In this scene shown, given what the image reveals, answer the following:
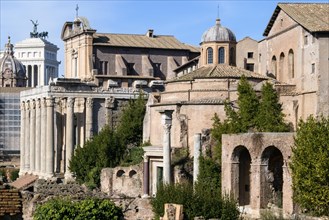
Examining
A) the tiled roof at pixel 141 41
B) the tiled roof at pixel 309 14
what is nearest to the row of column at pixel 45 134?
the tiled roof at pixel 141 41

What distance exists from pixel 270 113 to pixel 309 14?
8790 millimetres

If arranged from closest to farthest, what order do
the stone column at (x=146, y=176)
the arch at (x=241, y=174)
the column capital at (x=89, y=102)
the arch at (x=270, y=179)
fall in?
the arch at (x=270, y=179) → the arch at (x=241, y=174) → the stone column at (x=146, y=176) → the column capital at (x=89, y=102)

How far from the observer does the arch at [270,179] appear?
39.8 metres

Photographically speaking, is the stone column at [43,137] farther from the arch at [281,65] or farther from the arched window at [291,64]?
the arched window at [291,64]

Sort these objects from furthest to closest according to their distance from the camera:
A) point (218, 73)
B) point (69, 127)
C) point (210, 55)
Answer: point (69, 127)
point (210, 55)
point (218, 73)

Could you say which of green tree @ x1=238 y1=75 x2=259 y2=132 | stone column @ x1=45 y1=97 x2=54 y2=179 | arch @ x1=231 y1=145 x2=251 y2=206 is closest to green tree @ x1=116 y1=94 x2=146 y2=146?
stone column @ x1=45 y1=97 x2=54 y2=179

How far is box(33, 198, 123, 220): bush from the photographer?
35.6 m

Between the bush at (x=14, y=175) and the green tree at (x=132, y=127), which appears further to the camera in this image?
the bush at (x=14, y=175)

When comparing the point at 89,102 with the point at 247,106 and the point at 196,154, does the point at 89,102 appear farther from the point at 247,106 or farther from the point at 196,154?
the point at 247,106

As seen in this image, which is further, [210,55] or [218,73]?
[210,55]

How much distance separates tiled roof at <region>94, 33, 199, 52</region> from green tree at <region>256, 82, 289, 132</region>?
36602mm

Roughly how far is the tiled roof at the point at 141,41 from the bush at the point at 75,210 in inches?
1794

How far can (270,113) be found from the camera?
4512 centimetres

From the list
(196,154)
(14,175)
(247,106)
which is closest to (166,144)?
(196,154)
